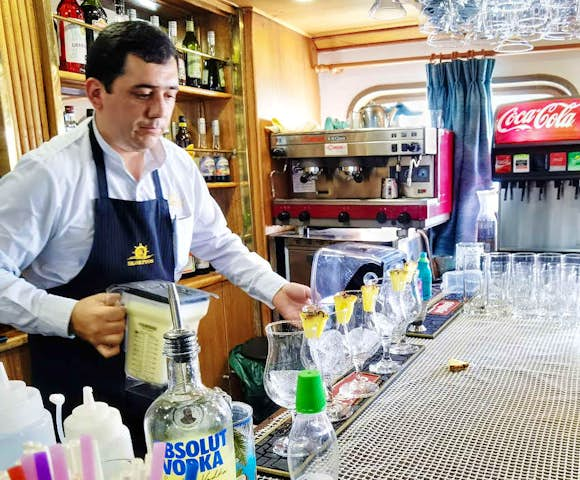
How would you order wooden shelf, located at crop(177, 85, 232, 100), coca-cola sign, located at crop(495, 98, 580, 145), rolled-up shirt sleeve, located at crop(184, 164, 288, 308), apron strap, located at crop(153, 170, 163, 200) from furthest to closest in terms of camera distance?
wooden shelf, located at crop(177, 85, 232, 100) → coca-cola sign, located at crop(495, 98, 580, 145) → rolled-up shirt sleeve, located at crop(184, 164, 288, 308) → apron strap, located at crop(153, 170, 163, 200)

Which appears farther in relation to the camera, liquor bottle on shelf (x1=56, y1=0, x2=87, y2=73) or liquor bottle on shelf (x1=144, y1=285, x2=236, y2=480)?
liquor bottle on shelf (x1=56, y1=0, x2=87, y2=73)

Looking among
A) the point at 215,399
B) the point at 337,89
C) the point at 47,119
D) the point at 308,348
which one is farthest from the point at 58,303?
the point at 337,89

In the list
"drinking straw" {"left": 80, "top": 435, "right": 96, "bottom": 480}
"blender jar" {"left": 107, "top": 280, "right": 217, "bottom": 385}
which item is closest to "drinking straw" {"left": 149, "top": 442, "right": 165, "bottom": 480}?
"drinking straw" {"left": 80, "top": 435, "right": 96, "bottom": 480}

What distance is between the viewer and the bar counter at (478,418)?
94 centimetres

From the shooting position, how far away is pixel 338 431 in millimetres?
1082

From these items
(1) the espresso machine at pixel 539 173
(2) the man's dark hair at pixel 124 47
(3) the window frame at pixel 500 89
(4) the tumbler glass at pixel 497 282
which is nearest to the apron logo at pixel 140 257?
(2) the man's dark hair at pixel 124 47

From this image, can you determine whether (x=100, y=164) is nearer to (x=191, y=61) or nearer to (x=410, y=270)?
(x=410, y=270)

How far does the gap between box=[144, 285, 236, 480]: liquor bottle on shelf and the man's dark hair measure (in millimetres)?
944

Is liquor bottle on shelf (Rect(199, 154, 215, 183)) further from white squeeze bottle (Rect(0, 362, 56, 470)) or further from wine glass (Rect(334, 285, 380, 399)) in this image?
white squeeze bottle (Rect(0, 362, 56, 470))

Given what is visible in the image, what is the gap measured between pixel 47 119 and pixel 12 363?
3.32 feet

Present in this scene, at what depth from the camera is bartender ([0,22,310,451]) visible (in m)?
1.35

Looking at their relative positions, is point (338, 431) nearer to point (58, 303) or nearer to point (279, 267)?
point (58, 303)

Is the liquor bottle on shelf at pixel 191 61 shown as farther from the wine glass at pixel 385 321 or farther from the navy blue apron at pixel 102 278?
the wine glass at pixel 385 321

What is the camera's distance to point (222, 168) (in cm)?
355
